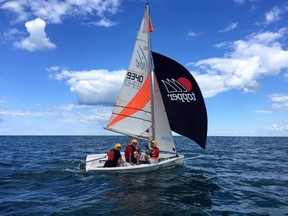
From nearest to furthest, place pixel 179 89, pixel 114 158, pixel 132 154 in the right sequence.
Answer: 1. pixel 114 158
2. pixel 132 154
3. pixel 179 89

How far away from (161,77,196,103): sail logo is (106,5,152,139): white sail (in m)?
1.17

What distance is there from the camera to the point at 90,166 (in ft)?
55.0

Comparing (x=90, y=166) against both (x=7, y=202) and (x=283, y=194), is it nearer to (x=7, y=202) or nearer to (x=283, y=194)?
(x=7, y=202)

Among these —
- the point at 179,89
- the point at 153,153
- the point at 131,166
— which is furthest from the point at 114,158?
the point at 179,89

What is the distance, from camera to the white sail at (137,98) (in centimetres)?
1836

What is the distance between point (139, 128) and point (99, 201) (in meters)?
7.34

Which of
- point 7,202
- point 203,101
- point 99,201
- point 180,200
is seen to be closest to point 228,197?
point 180,200

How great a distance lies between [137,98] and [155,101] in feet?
3.76

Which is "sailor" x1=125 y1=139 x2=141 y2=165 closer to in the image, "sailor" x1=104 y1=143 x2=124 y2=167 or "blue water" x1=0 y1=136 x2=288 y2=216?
"sailor" x1=104 y1=143 x2=124 y2=167

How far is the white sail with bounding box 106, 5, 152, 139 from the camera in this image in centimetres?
1836

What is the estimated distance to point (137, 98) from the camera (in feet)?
60.4

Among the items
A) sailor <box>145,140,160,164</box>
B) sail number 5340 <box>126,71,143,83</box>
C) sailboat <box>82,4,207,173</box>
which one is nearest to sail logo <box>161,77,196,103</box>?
sailboat <box>82,4,207,173</box>

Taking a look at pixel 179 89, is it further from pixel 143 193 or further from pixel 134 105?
pixel 143 193

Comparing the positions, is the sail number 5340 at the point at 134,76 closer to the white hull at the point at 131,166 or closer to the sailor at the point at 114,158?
the sailor at the point at 114,158
